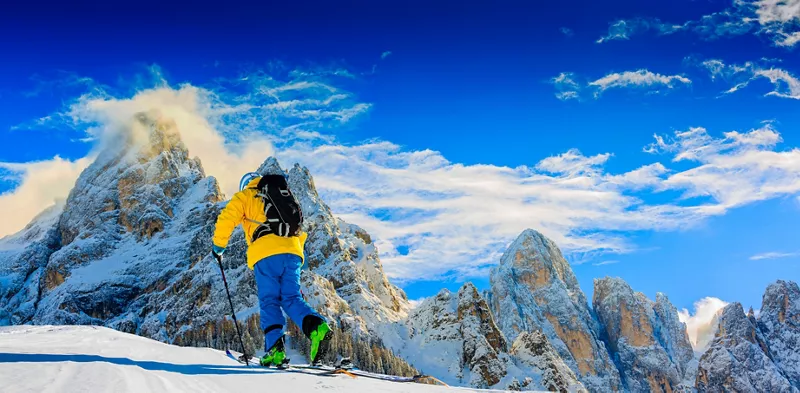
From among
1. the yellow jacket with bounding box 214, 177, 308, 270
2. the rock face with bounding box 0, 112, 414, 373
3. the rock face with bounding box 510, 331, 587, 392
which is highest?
the rock face with bounding box 0, 112, 414, 373

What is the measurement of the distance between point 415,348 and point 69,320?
96884 millimetres

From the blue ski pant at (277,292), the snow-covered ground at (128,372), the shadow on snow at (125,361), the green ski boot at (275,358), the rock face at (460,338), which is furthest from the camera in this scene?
the rock face at (460,338)

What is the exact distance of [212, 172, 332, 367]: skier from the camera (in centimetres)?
930

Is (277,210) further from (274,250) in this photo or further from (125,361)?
(125,361)

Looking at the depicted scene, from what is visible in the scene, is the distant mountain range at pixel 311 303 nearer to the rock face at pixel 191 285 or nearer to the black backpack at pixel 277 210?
the rock face at pixel 191 285

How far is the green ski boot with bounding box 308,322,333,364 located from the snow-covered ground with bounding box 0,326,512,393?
1294mm

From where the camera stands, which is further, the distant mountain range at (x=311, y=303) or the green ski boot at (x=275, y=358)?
the distant mountain range at (x=311, y=303)

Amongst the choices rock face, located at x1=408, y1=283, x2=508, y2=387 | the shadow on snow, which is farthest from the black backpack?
rock face, located at x1=408, y1=283, x2=508, y2=387

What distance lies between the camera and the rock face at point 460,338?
109750 mm

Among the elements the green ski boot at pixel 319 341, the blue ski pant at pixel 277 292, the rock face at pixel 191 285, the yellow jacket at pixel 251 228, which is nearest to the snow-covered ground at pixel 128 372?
the blue ski pant at pixel 277 292

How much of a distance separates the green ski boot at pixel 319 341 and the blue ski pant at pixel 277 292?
1.34 feet

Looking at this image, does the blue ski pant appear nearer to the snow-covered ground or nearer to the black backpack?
the black backpack

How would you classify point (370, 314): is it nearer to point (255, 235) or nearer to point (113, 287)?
point (113, 287)

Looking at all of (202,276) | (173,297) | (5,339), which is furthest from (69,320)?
(5,339)
